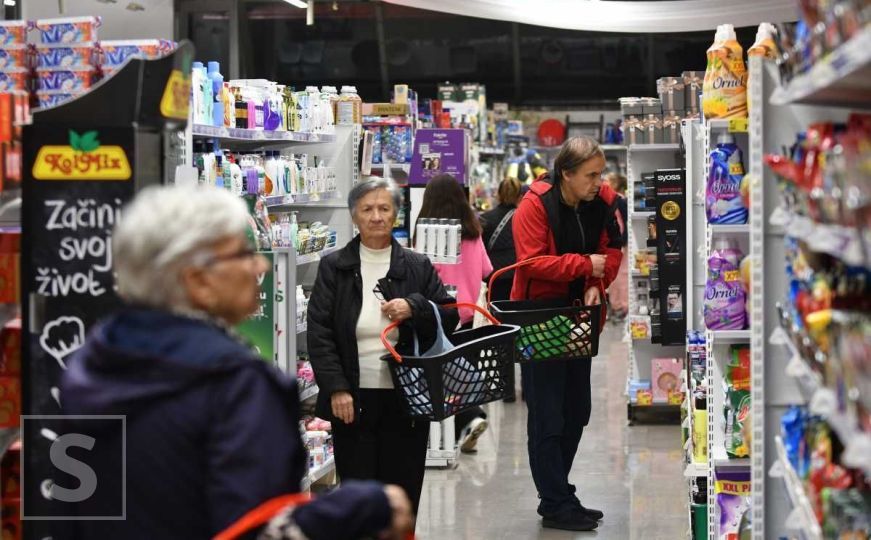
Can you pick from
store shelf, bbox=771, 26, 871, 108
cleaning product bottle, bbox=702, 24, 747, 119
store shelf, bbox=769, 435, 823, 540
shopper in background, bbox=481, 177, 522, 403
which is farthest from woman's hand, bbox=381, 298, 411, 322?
shopper in background, bbox=481, 177, 522, 403

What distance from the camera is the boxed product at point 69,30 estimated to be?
3672 millimetres

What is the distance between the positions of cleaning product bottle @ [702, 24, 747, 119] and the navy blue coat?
262 cm

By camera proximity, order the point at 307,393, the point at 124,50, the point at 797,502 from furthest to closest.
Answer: the point at 307,393 → the point at 124,50 → the point at 797,502

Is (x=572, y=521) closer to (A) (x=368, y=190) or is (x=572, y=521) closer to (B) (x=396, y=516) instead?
(A) (x=368, y=190)

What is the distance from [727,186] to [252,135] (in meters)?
2.69

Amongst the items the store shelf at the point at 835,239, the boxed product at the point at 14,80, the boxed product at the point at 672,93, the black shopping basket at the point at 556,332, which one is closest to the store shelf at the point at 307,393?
the black shopping basket at the point at 556,332

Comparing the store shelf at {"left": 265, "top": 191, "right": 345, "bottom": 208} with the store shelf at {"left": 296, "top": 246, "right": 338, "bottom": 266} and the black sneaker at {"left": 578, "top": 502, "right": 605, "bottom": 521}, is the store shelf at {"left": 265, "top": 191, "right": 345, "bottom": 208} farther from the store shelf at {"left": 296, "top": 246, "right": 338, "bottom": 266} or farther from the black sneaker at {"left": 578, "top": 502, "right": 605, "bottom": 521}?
the black sneaker at {"left": 578, "top": 502, "right": 605, "bottom": 521}

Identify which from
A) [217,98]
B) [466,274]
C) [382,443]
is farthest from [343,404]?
[466,274]

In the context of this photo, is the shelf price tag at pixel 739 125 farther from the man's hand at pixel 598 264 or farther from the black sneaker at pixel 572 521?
the black sneaker at pixel 572 521

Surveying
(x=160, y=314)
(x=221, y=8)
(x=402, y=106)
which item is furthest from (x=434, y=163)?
(x=221, y=8)

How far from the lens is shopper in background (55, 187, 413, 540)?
87.3 inches

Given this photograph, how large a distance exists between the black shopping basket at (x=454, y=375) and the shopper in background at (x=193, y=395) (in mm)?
1989

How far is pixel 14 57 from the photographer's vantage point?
3.73m

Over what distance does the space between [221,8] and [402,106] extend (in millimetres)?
8893
